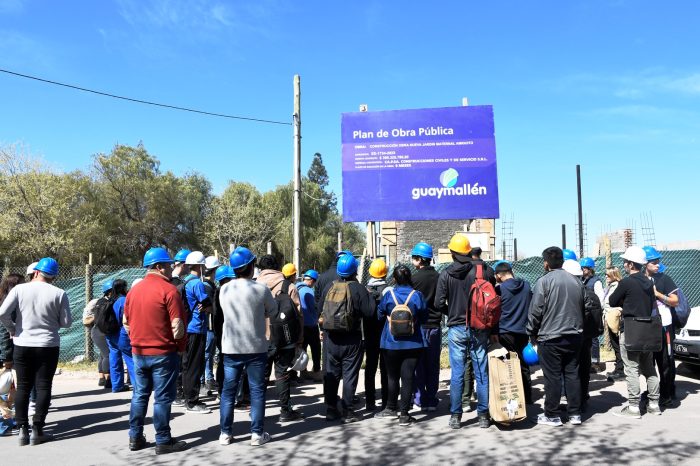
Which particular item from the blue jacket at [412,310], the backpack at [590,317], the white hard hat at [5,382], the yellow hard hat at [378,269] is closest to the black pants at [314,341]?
the yellow hard hat at [378,269]

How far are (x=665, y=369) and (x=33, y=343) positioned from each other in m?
7.05

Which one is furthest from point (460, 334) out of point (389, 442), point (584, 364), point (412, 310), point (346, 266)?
point (584, 364)

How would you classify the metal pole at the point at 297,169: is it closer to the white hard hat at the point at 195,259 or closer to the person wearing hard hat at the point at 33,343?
the white hard hat at the point at 195,259

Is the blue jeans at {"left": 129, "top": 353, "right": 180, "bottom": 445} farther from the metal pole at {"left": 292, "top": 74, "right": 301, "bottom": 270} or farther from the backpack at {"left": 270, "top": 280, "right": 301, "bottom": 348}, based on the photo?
the metal pole at {"left": 292, "top": 74, "right": 301, "bottom": 270}

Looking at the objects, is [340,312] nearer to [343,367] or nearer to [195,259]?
[343,367]

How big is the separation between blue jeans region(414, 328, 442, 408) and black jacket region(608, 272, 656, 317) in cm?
211

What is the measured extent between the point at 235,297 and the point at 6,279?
305 cm

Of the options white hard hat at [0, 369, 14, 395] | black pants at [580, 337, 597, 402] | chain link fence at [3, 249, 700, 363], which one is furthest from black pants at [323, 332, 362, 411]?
chain link fence at [3, 249, 700, 363]

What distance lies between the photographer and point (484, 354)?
5.73m

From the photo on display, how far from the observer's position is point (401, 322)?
18.4 feet

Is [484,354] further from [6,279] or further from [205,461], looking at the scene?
[6,279]

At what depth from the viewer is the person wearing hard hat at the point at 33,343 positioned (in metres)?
5.40

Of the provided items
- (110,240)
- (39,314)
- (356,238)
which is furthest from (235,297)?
(356,238)

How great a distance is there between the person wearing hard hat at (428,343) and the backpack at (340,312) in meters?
1.00
